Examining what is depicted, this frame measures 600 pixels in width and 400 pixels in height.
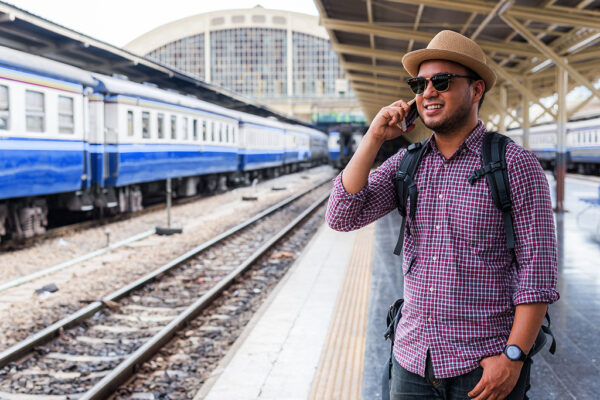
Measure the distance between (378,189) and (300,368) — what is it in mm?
2896

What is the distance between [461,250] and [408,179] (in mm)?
317

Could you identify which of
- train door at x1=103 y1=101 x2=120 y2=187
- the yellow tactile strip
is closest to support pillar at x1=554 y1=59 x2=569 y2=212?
the yellow tactile strip

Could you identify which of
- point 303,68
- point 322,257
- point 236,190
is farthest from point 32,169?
point 303,68

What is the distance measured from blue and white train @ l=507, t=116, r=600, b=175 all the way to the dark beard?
96.0ft

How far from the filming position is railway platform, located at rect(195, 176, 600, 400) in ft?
14.3

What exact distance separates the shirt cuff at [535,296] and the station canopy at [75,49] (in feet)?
42.3

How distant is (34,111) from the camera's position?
10.2 metres

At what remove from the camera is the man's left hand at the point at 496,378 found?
193cm

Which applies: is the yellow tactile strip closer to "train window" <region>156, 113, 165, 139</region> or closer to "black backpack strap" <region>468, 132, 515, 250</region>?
"black backpack strap" <region>468, 132, 515, 250</region>

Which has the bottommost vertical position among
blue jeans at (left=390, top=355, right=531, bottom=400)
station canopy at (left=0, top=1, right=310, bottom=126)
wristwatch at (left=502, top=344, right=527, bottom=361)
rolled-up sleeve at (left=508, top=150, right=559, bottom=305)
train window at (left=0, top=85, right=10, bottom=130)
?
blue jeans at (left=390, top=355, right=531, bottom=400)

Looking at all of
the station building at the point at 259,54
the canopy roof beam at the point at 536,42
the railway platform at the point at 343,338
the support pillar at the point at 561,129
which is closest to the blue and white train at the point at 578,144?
the support pillar at the point at 561,129

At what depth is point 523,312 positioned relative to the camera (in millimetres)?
1940

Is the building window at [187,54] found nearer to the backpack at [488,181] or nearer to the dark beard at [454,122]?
the backpack at [488,181]

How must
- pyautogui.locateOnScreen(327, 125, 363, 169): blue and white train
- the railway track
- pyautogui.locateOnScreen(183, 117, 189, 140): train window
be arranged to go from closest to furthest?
the railway track
pyautogui.locateOnScreen(183, 117, 189, 140): train window
pyautogui.locateOnScreen(327, 125, 363, 169): blue and white train
